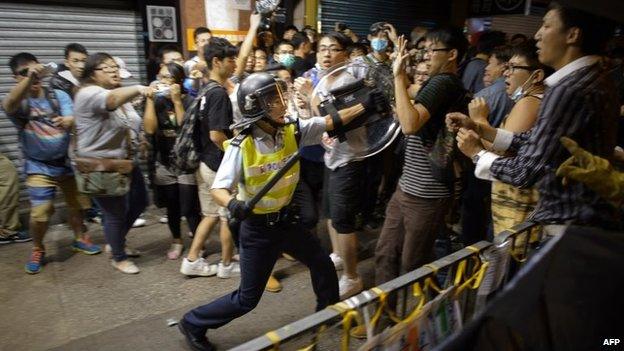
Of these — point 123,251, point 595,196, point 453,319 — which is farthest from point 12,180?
point 595,196

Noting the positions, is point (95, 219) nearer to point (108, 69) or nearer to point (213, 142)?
point (108, 69)

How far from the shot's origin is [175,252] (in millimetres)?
4441

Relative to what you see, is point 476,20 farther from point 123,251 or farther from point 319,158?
point 123,251

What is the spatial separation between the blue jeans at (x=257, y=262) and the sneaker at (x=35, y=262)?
6.97 feet

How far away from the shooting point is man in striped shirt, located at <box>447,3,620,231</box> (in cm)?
177

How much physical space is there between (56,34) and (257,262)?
4.75 m

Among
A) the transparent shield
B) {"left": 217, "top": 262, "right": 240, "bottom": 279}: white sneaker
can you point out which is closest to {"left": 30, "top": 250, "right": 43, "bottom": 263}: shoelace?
{"left": 217, "top": 262, "right": 240, "bottom": 279}: white sneaker

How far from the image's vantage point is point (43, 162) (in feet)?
13.1

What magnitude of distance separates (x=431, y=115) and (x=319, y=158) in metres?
1.69

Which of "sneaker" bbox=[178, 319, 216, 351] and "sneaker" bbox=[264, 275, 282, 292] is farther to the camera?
"sneaker" bbox=[264, 275, 282, 292]

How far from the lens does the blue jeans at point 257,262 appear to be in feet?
8.68

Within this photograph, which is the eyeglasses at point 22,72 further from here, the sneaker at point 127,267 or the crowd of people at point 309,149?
the sneaker at point 127,267

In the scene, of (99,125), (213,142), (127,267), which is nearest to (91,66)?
(99,125)

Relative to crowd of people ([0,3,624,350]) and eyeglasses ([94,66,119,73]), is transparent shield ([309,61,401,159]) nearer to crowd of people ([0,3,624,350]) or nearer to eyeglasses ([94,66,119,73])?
crowd of people ([0,3,624,350])
